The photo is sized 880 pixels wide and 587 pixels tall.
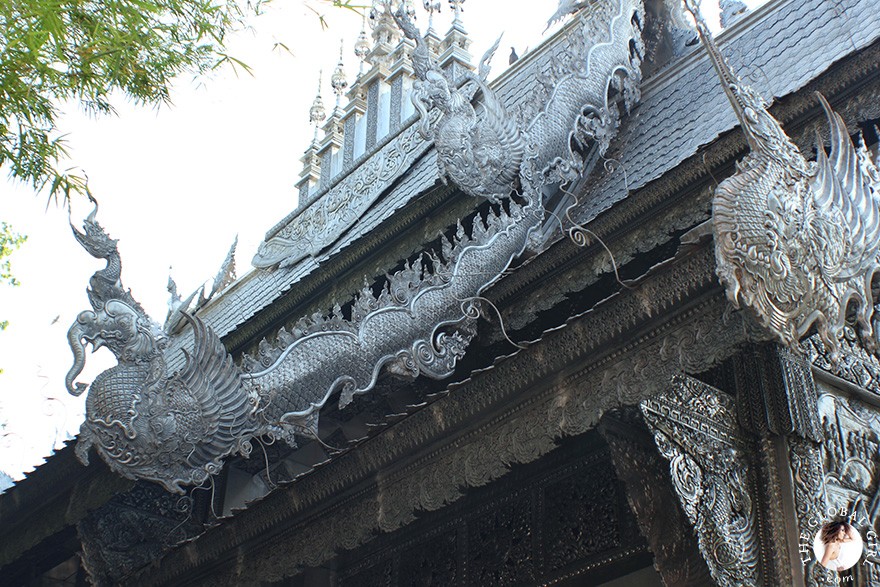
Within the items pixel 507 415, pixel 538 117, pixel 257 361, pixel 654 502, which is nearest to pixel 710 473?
pixel 654 502

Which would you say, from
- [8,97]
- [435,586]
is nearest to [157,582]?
[435,586]

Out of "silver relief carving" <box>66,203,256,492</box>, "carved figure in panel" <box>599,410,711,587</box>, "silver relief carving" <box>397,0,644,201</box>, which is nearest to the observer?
"carved figure in panel" <box>599,410,711,587</box>

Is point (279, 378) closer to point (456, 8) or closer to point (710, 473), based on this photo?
point (710, 473)

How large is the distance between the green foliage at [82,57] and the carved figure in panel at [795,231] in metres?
2.72

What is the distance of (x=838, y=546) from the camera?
11.0 ft

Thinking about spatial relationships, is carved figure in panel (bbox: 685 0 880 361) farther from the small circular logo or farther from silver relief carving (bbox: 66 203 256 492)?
silver relief carving (bbox: 66 203 256 492)

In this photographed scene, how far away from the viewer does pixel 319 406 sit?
536 cm

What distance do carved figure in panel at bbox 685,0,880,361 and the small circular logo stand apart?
1.86ft

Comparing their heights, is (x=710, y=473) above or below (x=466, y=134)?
below

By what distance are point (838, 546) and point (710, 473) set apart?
1.53 feet

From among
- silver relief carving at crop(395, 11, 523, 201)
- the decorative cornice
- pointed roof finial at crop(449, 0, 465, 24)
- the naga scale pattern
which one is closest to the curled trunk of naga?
the naga scale pattern

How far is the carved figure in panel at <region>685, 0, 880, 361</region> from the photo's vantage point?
11.1 ft

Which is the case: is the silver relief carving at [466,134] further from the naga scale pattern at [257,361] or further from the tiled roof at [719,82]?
the tiled roof at [719,82]

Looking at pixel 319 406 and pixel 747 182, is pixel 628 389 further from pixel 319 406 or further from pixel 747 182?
pixel 319 406
